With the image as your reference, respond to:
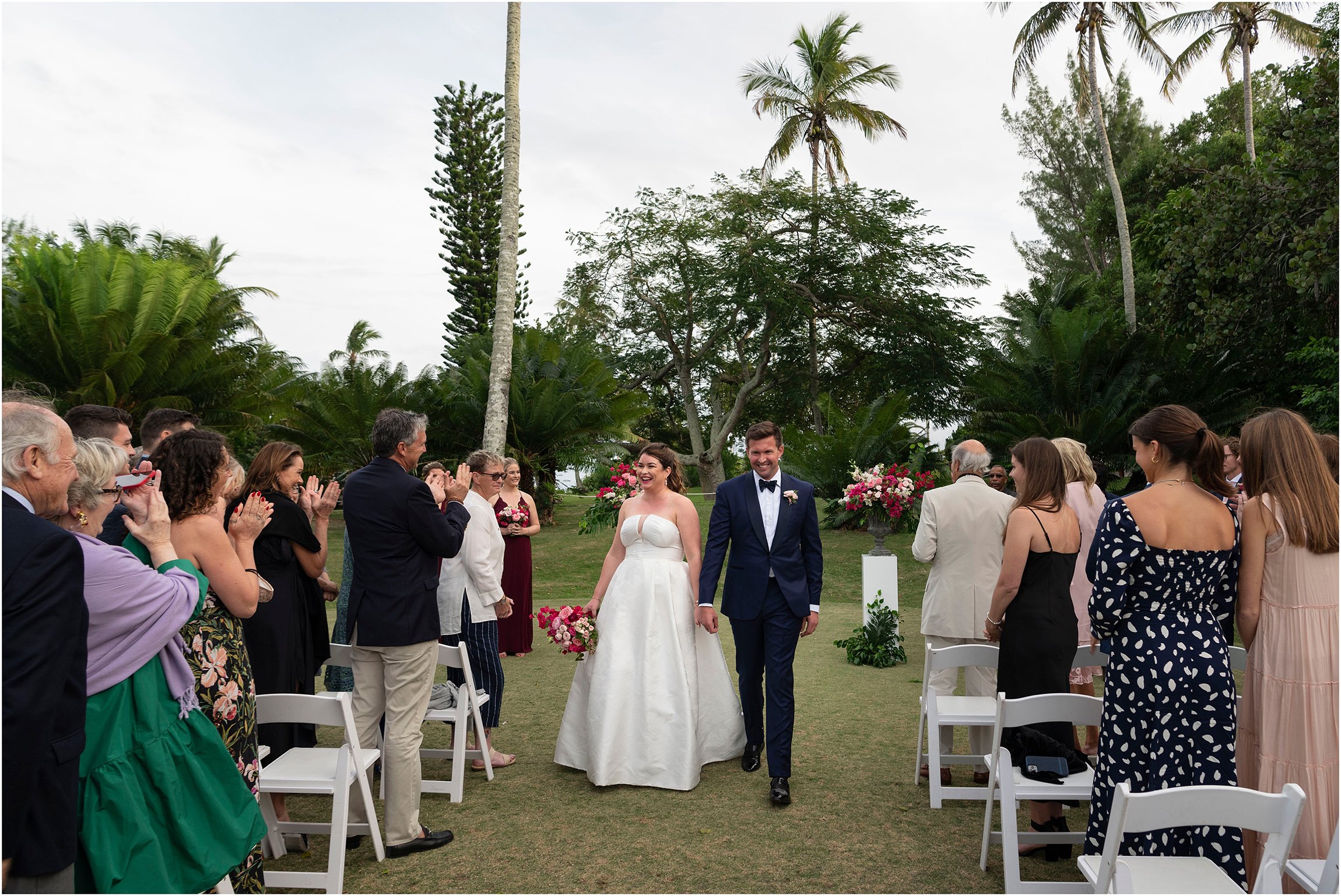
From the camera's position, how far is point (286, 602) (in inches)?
159

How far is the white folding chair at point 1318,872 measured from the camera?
7.86ft

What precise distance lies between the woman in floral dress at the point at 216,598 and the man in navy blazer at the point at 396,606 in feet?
2.82

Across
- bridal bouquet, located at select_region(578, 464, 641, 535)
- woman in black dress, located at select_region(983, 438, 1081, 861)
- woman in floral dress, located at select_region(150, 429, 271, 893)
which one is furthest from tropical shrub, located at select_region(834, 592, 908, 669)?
woman in floral dress, located at select_region(150, 429, 271, 893)

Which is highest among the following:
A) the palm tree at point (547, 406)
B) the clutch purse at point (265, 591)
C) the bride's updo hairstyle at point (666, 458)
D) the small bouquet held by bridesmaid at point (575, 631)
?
the palm tree at point (547, 406)

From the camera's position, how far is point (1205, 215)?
39.2 ft

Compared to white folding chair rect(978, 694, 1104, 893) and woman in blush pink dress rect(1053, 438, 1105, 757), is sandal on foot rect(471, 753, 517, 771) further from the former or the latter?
woman in blush pink dress rect(1053, 438, 1105, 757)

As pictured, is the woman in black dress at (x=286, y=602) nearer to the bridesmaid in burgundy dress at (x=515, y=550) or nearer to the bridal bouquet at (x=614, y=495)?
the bridesmaid in burgundy dress at (x=515, y=550)

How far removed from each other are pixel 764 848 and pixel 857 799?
0.83m

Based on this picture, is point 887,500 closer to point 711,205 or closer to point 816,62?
point 711,205

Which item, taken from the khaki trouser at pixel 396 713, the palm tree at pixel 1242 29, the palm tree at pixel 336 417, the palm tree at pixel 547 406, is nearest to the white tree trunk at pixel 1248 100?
the palm tree at pixel 1242 29

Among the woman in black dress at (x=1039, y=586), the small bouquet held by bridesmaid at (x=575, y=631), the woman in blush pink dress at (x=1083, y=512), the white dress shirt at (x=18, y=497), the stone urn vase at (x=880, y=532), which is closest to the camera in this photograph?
the white dress shirt at (x=18, y=497)

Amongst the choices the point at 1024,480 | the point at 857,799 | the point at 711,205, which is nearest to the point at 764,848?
the point at 857,799

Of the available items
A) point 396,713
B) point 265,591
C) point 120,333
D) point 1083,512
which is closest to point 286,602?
point 265,591

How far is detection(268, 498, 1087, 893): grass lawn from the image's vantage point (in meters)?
3.67
